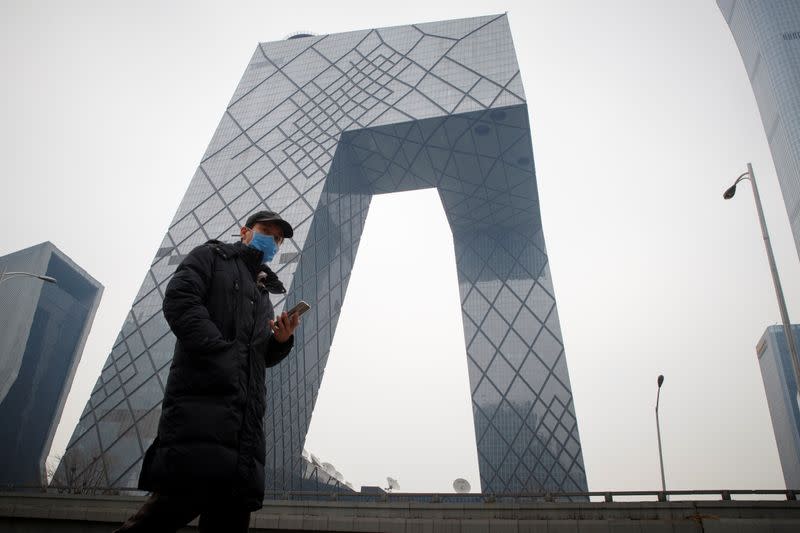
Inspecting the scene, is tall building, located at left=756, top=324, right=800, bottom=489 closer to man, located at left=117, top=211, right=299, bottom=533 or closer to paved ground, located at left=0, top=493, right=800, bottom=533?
paved ground, located at left=0, top=493, right=800, bottom=533

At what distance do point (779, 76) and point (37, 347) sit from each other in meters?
88.4

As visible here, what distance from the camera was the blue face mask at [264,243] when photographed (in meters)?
3.28

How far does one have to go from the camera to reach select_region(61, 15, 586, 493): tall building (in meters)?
25.9

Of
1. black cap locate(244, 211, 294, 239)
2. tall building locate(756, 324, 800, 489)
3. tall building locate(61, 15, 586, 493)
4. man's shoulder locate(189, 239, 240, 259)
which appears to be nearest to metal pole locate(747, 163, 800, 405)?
black cap locate(244, 211, 294, 239)

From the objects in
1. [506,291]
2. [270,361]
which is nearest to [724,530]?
[270,361]

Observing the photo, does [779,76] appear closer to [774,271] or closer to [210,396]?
[774,271]

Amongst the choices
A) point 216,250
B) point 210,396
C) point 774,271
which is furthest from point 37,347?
point 210,396

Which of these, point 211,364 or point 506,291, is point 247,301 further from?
point 506,291

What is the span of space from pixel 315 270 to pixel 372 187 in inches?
402

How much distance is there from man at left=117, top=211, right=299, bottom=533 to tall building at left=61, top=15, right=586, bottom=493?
2230cm

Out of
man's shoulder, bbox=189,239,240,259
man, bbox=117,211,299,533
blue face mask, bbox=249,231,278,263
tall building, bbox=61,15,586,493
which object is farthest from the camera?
tall building, bbox=61,15,586,493

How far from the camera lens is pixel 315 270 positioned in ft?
94.6

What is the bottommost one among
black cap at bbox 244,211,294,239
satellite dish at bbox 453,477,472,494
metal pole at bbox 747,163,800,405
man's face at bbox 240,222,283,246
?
satellite dish at bbox 453,477,472,494

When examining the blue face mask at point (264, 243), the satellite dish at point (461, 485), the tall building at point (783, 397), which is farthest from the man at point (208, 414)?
the tall building at point (783, 397)
